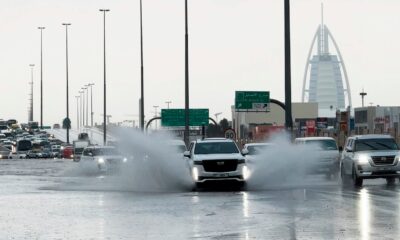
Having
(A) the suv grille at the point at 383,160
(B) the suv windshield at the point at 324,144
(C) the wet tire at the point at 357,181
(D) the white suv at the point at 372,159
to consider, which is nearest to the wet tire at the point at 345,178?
(D) the white suv at the point at 372,159

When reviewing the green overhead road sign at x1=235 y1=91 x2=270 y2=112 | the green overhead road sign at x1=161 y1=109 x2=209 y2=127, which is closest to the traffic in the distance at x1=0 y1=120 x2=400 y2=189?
the green overhead road sign at x1=235 y1=91 x2=270 y2=112

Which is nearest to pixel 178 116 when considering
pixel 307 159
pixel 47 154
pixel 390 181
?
pixel 47 154

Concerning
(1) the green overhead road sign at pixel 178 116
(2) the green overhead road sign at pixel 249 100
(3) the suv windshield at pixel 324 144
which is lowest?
(3) the suv windshield at pixel 324 144

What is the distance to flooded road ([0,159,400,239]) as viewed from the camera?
59.4ft

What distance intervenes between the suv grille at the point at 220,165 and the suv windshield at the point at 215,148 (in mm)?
1343

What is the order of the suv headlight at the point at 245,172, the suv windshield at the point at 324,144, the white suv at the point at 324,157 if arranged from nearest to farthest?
the suv headlight at the point at 245,172 < the white suv at the point at 324,157 < the suv windshield at the point at 324,144

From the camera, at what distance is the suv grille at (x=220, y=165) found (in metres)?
34.4

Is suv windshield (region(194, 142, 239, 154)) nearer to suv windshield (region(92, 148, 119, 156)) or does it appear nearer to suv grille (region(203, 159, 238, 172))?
suv grille (region(203, 159, 238, 172))

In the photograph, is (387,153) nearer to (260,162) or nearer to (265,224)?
(260,162)

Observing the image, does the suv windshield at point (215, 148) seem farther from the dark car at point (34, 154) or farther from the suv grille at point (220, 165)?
the dark car at point (34, 154)

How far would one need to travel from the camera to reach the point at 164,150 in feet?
134

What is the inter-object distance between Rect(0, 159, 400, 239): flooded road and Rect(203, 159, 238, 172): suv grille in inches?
31.0

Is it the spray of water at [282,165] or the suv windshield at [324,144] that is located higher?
the suv windshield at [324,144]

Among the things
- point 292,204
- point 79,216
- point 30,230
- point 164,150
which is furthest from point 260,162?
point 30,230
